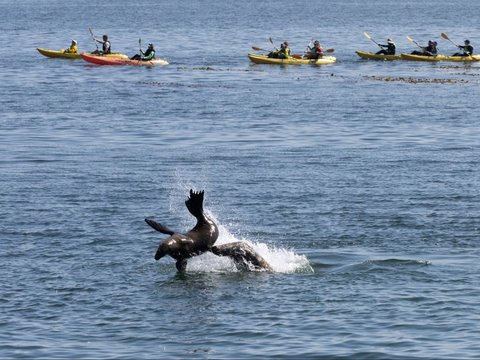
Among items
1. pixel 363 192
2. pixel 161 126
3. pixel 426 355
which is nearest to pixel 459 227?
pixel 363 192

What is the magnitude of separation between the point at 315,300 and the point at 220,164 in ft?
55.9

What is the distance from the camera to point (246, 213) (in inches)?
1305

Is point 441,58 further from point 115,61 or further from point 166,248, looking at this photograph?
point 166,248

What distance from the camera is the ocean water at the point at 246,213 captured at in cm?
2259

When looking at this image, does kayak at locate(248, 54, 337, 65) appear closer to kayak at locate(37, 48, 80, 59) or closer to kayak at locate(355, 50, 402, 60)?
kayak at locate(355, 50, 402, 60)

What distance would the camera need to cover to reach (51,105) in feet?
191

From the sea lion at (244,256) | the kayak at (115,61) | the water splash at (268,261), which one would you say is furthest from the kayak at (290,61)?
the sea lion at (244,256)

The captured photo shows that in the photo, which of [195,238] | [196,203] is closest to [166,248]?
[195,238]

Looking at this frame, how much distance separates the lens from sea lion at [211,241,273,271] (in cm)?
2655

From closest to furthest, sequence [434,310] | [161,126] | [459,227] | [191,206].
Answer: [434,310] → [191,206] → [459,227] → [161,126]

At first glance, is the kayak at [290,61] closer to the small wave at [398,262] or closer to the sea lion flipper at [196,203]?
the small wave at [398,262]

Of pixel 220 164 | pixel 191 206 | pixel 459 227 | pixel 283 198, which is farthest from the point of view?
pixel 220 164

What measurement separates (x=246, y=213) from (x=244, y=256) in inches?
256

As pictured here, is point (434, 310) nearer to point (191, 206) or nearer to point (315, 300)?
point (315, 300)
